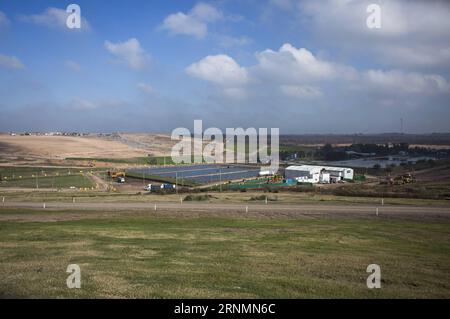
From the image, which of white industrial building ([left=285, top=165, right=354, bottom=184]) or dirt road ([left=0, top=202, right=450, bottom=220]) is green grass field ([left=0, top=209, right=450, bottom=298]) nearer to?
dirt road ([left=0, top=202, right=450, bottom=220])

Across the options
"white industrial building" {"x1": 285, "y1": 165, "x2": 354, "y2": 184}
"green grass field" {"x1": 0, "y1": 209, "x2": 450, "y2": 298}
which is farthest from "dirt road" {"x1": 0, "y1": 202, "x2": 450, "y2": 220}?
"white industrial building" {"x1": 285, "y1": 165, "x2": 354, "y2": 184}

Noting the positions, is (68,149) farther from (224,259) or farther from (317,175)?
(224,259)

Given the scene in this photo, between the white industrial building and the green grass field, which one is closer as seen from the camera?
the green grass field

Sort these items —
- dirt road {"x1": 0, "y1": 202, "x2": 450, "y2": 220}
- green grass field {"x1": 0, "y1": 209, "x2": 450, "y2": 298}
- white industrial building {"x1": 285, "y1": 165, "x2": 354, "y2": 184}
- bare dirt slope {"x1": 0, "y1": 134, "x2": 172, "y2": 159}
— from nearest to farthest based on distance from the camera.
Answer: green grass field {"x1": 0, "y1": 209, "x2": 450, "y2": 298} → dirt road {"x1": 0, "y1": 202, "x2": 450, "y2": 220} → white industrial building {"x1": 285, "y1": 165, "x2": 354, "y2": 184} → bare dirt slope {"x1": 0, "y1": 134, "x2": 172, "y2": 159}

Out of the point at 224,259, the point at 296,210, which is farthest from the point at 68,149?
the point at 224,259

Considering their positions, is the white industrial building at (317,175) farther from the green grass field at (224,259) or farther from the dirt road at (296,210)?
the green grass field at (224,259)

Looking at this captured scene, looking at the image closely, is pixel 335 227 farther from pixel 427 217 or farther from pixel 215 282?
pixel 215 282
